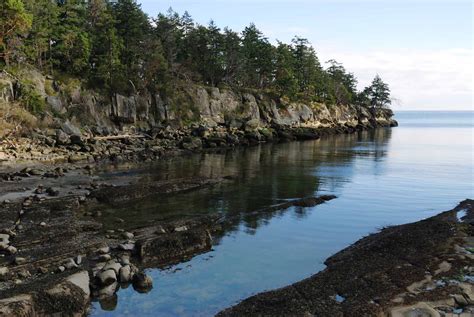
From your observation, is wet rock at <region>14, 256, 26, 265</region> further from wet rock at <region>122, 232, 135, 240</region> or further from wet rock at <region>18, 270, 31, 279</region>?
wet rock at <region>122, 232, 135, 240</region>

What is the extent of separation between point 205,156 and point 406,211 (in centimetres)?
2776

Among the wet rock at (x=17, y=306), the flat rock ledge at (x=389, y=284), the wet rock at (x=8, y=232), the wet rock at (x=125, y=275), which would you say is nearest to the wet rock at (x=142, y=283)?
the wet rock at (x=125, y=275)

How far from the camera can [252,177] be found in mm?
35781

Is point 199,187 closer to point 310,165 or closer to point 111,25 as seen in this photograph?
point 310,165

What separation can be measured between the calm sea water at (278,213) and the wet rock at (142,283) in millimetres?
243

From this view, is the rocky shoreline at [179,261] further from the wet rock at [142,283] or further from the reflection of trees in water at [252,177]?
the reflection of trees in water at [252,177]

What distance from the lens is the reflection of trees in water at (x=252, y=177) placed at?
23938mm

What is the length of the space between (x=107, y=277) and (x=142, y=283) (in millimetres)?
1146

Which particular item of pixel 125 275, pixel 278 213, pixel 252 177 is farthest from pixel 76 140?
pixel 125 275

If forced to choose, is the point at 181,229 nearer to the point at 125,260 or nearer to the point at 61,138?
the point at 125,260

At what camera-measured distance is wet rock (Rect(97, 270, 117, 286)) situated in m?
13.3

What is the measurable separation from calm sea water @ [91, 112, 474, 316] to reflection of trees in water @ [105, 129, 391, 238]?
8 cm

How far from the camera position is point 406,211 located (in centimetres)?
2512

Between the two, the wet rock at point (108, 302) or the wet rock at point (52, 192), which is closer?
the wet rock at point (108, 302)
